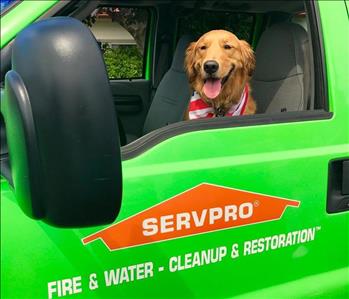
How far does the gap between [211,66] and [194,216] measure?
1298 millimetres

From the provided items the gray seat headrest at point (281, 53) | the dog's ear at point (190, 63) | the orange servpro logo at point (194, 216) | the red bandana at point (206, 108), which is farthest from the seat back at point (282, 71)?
the orange servpro logo at point (194, 216)

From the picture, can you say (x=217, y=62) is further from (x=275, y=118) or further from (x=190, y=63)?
(x=275, y=118)

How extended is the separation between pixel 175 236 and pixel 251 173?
0.33m

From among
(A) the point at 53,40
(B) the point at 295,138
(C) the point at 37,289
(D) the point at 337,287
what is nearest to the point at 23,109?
(A) the point at 53,40

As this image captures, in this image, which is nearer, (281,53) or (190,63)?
(281,53)

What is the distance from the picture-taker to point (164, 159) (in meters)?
1.48

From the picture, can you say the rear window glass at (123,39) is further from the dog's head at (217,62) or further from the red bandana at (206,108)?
the red bandana at (206,108)

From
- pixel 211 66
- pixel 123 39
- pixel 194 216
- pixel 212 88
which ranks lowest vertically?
pixel 194 216

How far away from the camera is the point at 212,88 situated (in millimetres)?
2615

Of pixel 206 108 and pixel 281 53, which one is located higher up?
pixel 281 53

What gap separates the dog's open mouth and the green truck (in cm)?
51

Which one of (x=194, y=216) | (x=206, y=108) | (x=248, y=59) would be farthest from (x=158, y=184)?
(x=248, y=59)

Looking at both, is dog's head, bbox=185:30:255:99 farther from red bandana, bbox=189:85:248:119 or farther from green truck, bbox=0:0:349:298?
green truck, bbox=0:0:349:298

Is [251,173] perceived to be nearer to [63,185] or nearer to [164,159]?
[164,159]
